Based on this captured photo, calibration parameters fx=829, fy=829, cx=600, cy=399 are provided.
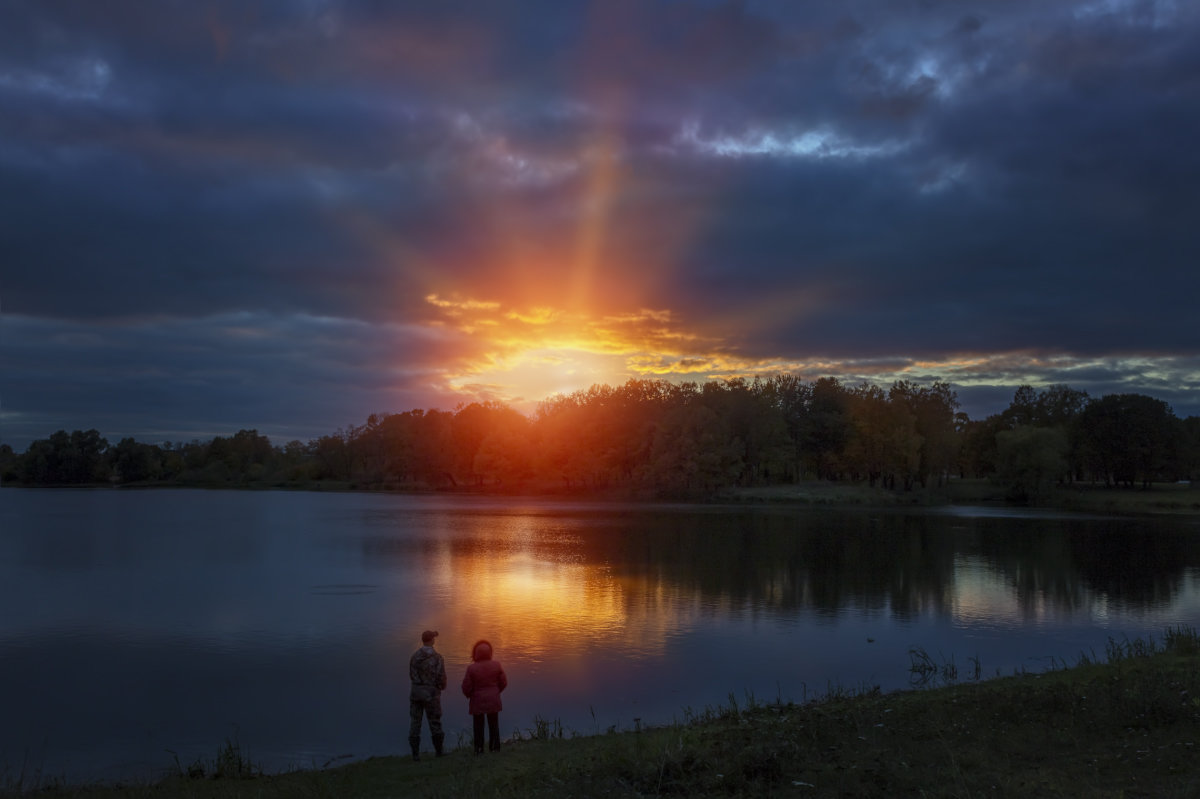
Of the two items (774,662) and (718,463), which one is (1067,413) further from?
(774,662)

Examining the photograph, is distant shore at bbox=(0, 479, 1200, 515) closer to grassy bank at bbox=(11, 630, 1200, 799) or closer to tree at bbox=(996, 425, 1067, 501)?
tree at bbox=(996, 425, 1067, 501)

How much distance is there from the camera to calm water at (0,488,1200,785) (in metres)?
15.7

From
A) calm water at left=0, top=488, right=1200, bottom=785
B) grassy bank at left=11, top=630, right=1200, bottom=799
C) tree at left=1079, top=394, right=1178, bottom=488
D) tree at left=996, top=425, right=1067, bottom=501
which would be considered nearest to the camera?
grassy bank at left=11, top=630, right=1200, bottom=799

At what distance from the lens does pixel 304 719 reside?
15.6 m

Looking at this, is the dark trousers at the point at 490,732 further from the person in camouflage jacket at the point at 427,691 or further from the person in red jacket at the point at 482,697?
the person in camouflage jacket at the point at 427,691

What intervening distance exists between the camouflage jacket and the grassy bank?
0.95 m

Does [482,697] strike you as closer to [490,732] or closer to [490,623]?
[490,732]

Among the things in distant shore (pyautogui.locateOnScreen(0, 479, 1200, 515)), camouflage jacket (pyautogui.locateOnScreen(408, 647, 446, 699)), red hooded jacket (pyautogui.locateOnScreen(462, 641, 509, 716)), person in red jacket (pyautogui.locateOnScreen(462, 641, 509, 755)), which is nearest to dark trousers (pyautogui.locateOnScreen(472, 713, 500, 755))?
person in red jacket (pyautogui.locateOnScreen(462, 641, 509, 755))

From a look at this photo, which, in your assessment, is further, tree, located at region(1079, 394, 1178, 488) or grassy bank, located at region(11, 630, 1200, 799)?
tree, located at region(1079, 394, 1178, 488)

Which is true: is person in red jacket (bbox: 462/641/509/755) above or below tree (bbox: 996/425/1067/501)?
below

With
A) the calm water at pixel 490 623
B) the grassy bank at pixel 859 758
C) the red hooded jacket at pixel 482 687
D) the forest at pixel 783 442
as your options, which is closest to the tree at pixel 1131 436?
the forest at pixel 783 442

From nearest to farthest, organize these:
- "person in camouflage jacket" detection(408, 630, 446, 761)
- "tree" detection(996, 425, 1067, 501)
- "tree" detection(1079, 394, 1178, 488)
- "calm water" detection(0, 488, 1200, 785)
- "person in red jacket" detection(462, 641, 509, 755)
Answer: "person in red jacket" detection(462, 641, 509, 755)
"person in camouflage jacket" detection(408, 630, 446, 761)
"calm water" detection(0, 488, 1200, 785)
"tree" detection(996, 425, 1067, 501)
"tree" detection(1079, 394, 1178, 488)

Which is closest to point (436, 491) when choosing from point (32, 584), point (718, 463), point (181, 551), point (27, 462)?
point (718, 463)

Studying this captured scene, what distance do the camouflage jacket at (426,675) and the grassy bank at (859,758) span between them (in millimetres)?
950
